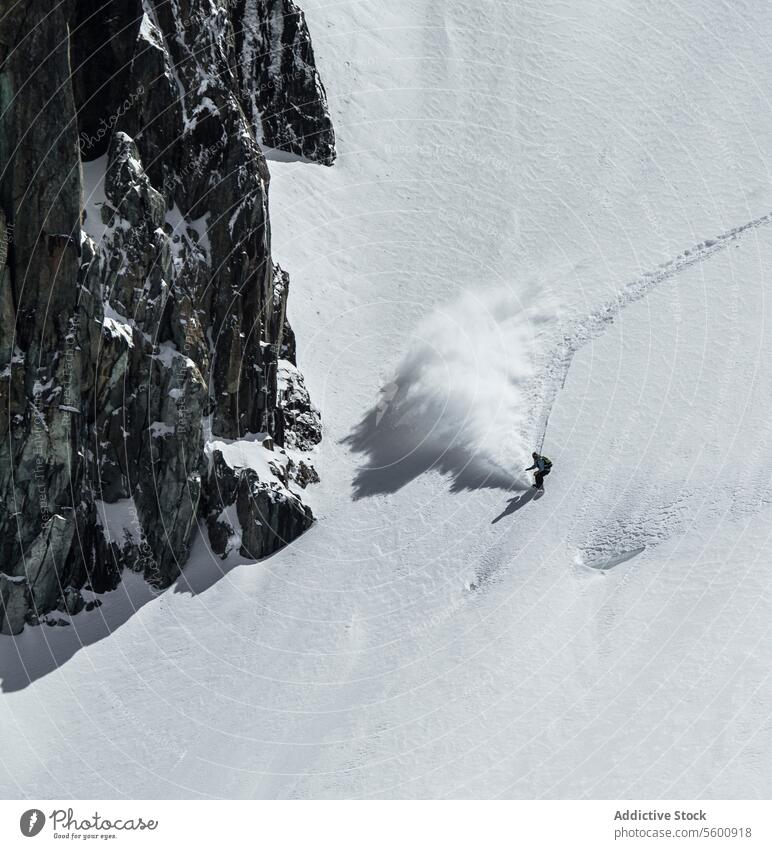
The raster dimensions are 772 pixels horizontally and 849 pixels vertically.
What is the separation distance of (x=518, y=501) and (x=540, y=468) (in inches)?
72.0

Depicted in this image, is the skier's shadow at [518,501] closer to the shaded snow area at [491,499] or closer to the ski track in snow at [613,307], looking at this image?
the shaded snow area at [491,499]

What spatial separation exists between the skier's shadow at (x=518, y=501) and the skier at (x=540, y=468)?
309 mm

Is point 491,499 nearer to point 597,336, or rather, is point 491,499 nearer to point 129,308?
point 597,336

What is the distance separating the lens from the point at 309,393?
6406cm

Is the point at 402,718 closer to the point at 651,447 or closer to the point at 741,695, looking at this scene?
the point at 741,695

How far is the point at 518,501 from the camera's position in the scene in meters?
56.7

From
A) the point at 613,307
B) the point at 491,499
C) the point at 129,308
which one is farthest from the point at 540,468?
the point at 129,308

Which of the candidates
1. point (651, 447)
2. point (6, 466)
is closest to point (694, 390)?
point (651, 447)

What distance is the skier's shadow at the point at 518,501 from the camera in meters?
56.4

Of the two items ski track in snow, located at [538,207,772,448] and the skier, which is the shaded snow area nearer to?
ski track in snow, located at [538,207,772,448]

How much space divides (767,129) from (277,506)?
39.6 m

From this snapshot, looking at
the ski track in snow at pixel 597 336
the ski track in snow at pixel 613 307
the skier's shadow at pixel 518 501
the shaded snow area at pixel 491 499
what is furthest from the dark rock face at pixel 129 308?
the ski track in snow at pixel 597 336

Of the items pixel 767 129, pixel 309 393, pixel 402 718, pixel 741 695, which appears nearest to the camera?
pixel 741 695
